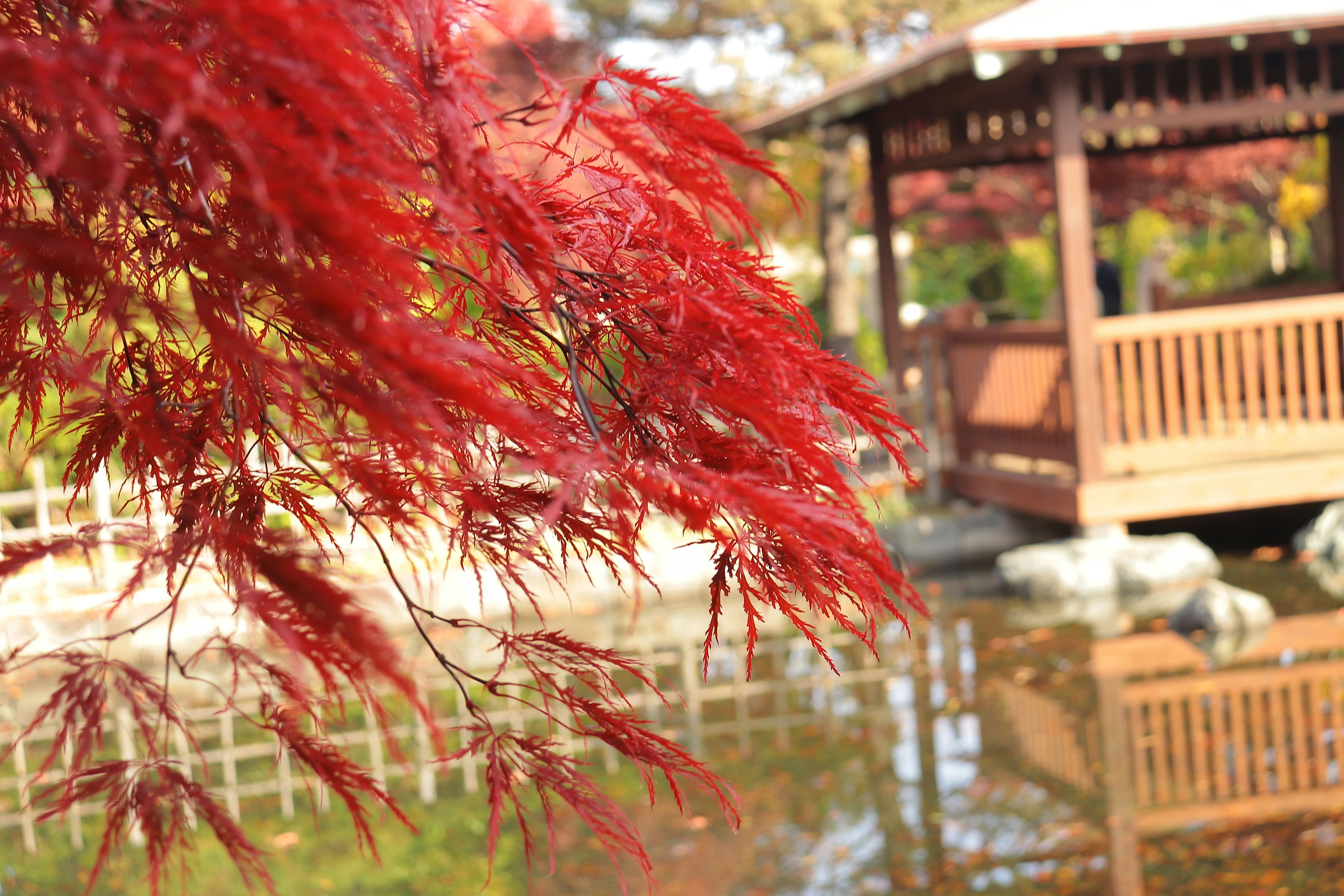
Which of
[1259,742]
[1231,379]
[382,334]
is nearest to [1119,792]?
[1259,742]

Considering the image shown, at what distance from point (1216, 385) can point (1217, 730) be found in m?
3.44

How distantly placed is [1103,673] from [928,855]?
2438 mm

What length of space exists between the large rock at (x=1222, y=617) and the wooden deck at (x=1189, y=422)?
42.5 inches

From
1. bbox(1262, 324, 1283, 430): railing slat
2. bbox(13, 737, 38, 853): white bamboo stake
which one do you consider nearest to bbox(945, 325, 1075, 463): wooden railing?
bbox(1262, 324, 1283, 430): railing slat

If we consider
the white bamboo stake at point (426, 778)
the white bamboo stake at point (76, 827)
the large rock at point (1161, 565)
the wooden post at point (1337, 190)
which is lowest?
the white bamboo stake at point (76, 827)

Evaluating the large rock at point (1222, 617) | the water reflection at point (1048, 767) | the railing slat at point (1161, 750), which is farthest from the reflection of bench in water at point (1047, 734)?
the large rock at point (1222, 617)

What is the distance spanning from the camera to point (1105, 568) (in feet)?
27.5

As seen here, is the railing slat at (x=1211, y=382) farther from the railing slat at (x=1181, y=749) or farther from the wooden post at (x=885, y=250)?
the wooden post at (x=885, y=250)

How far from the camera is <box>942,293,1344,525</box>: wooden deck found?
838 cm

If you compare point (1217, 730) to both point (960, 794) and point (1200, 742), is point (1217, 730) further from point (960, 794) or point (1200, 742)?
point (960, 794)

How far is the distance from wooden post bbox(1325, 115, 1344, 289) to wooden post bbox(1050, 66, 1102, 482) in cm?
405

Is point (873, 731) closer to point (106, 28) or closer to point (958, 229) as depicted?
point (106, 28)

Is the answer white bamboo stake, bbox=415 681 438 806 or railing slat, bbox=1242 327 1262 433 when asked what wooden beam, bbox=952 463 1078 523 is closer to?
railing slat, bbox=1242 327 1262 433

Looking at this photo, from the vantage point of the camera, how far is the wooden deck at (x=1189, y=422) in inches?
330
